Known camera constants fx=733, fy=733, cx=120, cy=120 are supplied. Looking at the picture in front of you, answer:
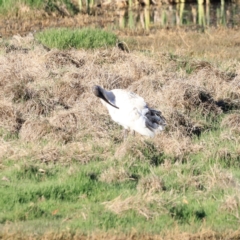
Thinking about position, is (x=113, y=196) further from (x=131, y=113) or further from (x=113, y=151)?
(x=131, y=113)

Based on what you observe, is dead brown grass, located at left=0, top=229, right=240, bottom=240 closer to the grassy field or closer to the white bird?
the grassy field

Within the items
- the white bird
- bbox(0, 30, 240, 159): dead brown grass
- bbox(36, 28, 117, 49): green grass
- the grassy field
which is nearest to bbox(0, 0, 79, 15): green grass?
bbox(36, 28, 117, 49): green grass

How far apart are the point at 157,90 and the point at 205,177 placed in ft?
12.1

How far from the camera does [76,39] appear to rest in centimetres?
1583

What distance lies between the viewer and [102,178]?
24.8 ft

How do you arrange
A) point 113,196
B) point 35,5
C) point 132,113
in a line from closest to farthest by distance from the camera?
point 113,196
point 132,113
point 35,5

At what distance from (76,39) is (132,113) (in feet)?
23.2

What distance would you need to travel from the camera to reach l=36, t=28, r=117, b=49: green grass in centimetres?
1562

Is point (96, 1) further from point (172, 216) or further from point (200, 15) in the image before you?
point (172, 216)

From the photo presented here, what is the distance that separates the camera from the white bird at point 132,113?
902 centimetres

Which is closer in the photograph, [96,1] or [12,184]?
[12,184]

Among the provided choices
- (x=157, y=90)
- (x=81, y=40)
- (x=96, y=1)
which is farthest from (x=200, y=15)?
(x=157, y=90)

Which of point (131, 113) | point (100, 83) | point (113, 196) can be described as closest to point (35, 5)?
point (100, 83)

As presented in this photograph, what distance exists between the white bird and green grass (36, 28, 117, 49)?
640 cm
